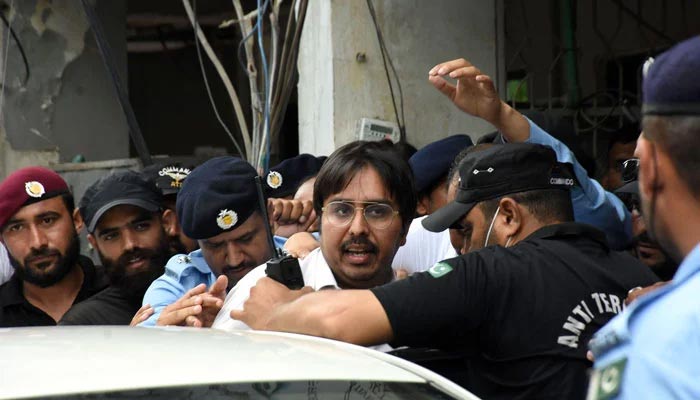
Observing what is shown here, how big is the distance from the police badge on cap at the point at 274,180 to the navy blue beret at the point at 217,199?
3.26ft

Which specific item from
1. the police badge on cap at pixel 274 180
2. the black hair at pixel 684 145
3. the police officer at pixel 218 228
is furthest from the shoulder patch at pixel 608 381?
the police badge on cap at pixel 274 180

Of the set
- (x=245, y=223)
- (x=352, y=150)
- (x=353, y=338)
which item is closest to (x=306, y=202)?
(x=245, y=223)

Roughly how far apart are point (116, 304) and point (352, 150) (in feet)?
4.49

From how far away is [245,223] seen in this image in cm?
371

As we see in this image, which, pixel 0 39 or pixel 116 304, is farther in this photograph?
pixel 0 39

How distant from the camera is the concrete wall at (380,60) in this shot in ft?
18.7

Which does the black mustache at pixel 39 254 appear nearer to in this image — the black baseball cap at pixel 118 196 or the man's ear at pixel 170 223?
the black baseball cap at pixel 118 196

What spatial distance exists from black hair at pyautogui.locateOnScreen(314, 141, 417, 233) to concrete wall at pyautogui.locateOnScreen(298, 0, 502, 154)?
7.29ft

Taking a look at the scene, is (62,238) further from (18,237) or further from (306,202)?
(306,202)

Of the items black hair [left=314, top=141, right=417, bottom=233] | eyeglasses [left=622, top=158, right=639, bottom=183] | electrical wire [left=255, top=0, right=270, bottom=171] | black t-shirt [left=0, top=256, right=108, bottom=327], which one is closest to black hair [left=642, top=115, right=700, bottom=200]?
black hair [left=314, top=141, right=417, bottom=233]

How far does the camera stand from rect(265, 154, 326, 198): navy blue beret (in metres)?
4.88

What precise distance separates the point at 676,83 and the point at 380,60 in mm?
4310

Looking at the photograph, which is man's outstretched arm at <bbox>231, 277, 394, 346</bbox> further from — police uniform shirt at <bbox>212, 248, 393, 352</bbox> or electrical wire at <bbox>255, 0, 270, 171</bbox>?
electrical wire at <bbox>255, 0, 270, 171</bbox>

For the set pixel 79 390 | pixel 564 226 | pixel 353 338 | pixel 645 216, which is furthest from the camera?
pixel 564 226
